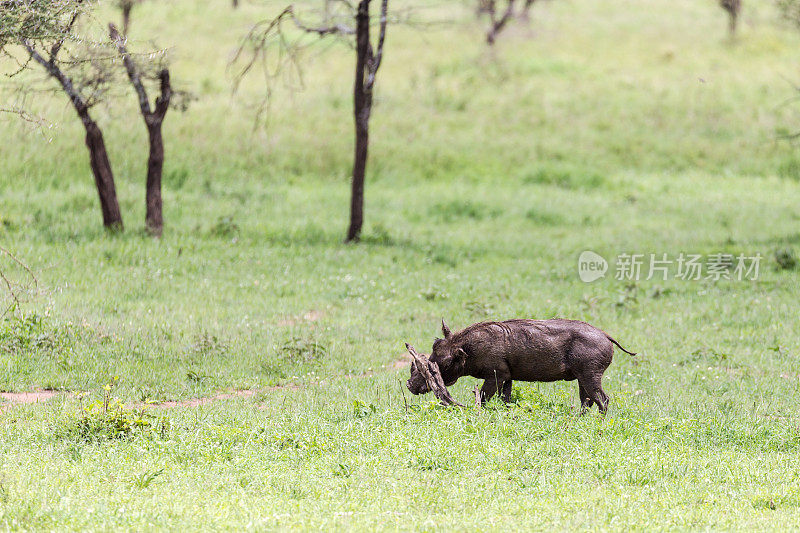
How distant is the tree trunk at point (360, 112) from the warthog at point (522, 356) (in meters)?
12.6

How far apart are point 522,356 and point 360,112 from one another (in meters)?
13.7

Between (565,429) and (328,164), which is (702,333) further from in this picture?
(328,164)

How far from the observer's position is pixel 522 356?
32.4ft

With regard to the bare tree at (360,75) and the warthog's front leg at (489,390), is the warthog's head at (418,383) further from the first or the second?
the bare tree at (360,75)

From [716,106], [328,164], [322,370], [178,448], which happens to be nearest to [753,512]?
[178,448]

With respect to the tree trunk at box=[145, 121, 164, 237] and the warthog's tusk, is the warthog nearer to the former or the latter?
the warthog's tusk

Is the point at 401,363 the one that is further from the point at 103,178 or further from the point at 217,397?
the point at 103,178

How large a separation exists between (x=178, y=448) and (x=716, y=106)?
34.4 m

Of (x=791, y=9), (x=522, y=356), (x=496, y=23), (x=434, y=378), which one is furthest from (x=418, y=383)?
(x=496, y=23)

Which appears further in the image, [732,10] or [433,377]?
[732,10]

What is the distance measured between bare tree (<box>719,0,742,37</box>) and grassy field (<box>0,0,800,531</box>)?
3373mm

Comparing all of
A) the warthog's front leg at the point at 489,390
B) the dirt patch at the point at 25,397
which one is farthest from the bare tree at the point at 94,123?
the warthog's front leg at the point at 489,390

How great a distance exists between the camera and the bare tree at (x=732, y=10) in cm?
4619

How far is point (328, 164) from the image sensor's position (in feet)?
101
